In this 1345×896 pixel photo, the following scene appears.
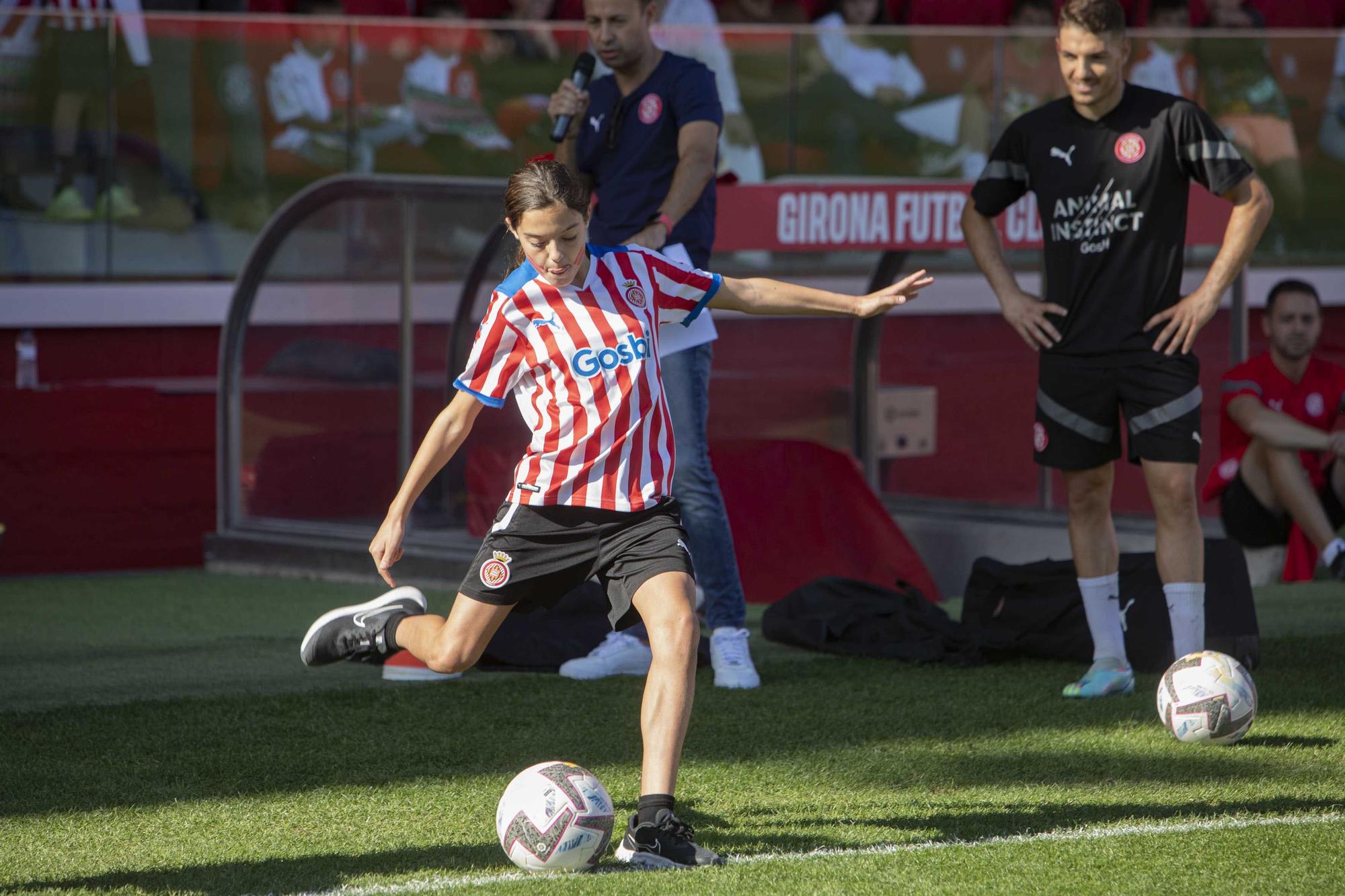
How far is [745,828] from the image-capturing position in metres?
3.52

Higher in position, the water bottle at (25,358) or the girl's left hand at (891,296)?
the girl's left hand at (891,296)

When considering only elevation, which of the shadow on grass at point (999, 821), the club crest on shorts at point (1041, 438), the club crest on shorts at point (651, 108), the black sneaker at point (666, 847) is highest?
the club crest on shorts at point (651, 108)

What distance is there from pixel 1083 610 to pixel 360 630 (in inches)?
92.9

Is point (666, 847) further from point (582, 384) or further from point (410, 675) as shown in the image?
point (410, 675)

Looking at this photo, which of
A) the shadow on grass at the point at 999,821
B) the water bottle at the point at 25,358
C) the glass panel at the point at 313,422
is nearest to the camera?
the shadow on grass at the point at 999,821

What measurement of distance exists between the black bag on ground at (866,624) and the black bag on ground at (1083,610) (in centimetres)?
11

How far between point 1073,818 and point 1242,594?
183 cm

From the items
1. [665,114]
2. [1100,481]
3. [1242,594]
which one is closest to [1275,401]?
[1242,594]

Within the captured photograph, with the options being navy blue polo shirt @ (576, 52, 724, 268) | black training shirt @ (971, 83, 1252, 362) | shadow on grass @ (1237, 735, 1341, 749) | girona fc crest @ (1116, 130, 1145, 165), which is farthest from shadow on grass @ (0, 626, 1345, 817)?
girona fc crest @ (1116, 130, 1145, 165)

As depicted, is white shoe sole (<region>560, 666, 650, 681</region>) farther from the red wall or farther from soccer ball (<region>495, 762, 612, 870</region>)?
the red wall

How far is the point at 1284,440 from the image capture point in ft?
22.6

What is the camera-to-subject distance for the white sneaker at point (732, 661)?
495cm

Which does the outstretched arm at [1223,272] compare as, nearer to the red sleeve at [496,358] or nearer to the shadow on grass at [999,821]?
the shadow on grass at [999,821]

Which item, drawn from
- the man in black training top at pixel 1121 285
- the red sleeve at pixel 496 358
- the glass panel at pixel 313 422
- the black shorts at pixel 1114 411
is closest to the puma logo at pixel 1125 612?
the man in black training top at pixel 1121 285
